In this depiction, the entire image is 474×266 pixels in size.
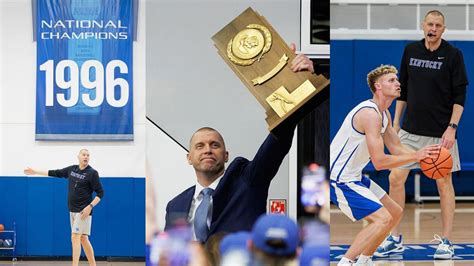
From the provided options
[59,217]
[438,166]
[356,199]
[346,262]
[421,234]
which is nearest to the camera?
[346,262]

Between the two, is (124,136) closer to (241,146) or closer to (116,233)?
(116,233)

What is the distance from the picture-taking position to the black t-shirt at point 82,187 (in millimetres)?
5586

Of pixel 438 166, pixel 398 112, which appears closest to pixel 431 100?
pixel 398 112

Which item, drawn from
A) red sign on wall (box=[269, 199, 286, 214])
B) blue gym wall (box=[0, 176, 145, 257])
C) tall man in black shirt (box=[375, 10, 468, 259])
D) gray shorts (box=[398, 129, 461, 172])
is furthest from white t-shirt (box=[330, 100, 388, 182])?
red sign on wall (box=[269, 199, 286, 214])

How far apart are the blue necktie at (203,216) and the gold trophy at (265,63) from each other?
24 cm

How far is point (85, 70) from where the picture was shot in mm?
5703

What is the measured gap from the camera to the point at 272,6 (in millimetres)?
2316

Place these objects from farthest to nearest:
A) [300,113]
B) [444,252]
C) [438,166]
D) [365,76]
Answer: [365,76] → [438,166] → [444,252] → [300,113]

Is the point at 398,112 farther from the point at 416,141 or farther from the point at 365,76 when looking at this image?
the point at 365,76

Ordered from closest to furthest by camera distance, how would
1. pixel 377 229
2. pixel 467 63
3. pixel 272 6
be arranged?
pixel 272 6, pixel 377 229, pixel 467 63

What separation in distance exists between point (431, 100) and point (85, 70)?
215 centimetres

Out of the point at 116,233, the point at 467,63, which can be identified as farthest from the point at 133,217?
the point at 467,63

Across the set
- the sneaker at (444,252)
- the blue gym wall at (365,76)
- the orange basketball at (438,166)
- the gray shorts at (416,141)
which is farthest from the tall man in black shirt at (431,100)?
the blue gym wall at (365,76)

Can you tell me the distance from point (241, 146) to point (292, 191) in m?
0.17
